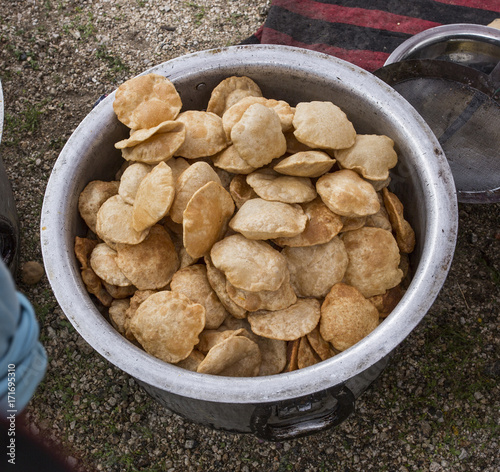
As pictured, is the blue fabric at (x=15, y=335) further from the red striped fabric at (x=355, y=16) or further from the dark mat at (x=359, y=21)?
the red striped fabric at (x=355, y=16)

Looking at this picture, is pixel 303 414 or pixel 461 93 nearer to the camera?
pixel 303 414

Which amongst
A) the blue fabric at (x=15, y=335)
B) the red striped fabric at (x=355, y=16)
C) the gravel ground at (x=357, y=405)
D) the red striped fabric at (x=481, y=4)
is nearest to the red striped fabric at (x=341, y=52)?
the red striped fabric at (x=355, y=16)

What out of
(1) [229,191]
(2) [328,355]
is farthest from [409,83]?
(2) [328,355]

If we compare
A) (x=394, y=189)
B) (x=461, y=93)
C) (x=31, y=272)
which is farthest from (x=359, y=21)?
(x=31, y=272)

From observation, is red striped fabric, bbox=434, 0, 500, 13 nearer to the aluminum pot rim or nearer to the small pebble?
the aluminum pot rim

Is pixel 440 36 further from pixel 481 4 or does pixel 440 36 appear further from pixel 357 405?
pixel 357 405

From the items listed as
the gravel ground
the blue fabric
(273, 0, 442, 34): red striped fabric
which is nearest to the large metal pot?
the blue fabric

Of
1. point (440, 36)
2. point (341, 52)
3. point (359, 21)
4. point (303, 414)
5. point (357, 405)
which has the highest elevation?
point (440, 36)
